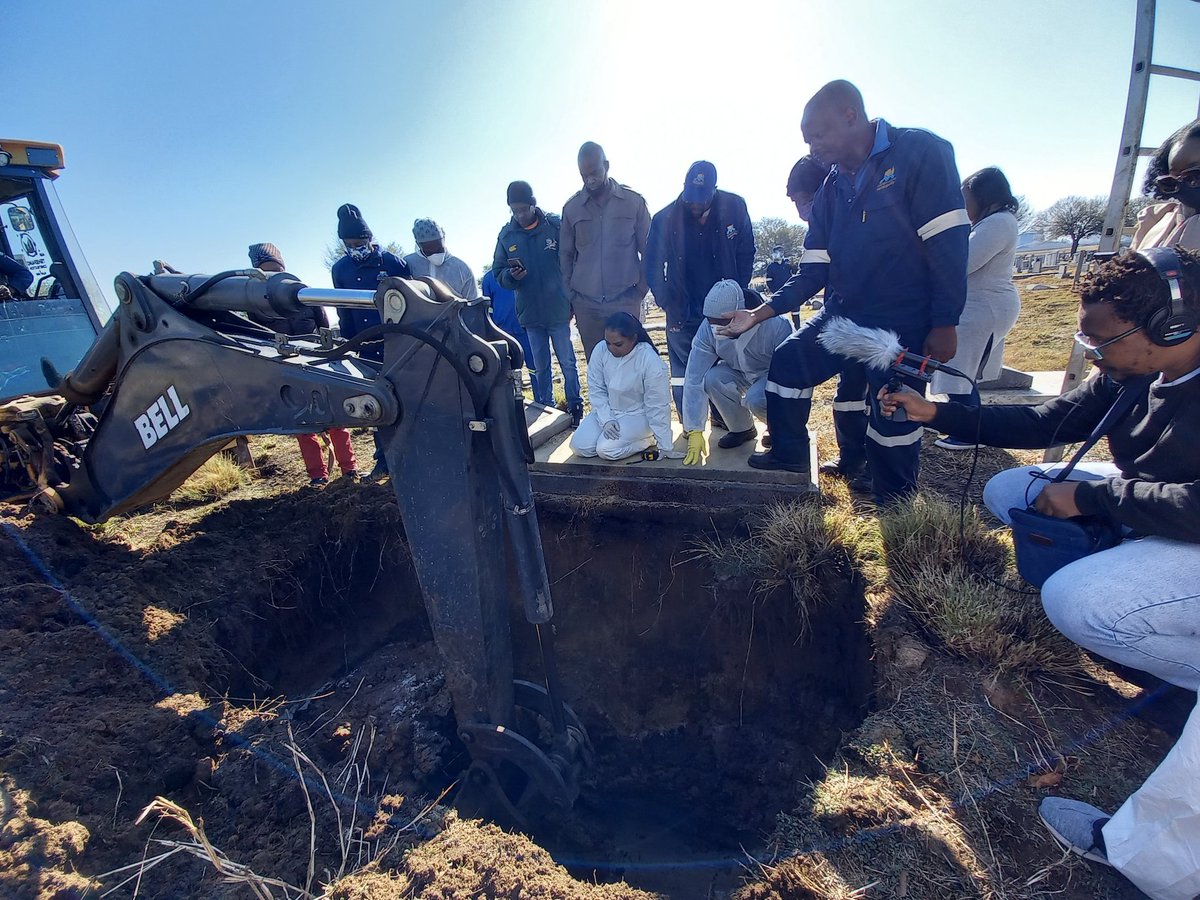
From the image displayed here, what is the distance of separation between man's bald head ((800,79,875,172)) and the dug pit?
216 centimetres

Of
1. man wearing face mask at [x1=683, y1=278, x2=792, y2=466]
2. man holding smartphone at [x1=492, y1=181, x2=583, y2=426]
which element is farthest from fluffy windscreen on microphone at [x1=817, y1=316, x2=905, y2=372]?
man holding smartphone at [x1=492, y1=181, x2=583, y2=426]

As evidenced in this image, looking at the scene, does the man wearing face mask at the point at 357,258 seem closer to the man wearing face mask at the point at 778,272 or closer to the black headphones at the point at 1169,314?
the man wearing face mask at the point at 778,272

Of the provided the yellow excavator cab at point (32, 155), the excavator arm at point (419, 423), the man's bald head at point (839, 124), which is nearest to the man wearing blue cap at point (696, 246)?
the man's bald head at point (839, 124)

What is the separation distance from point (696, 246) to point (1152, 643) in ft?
12.1

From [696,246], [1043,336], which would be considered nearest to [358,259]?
[696,246]

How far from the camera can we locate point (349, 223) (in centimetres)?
445

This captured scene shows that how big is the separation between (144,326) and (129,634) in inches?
56.9

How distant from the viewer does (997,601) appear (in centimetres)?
239

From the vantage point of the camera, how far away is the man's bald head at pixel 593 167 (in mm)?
4703

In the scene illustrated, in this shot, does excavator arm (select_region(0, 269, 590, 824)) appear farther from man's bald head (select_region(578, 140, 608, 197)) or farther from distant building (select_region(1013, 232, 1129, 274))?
distant building (select_region(1013, 232, 1129, 274))

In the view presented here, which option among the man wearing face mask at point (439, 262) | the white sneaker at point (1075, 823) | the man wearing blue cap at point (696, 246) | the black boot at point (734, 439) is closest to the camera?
the white sneaker at point (1075, 823)

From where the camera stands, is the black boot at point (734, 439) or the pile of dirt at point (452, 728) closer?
the pile of dirt at point (452, 728)

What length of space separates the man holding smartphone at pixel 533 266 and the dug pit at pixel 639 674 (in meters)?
1.89

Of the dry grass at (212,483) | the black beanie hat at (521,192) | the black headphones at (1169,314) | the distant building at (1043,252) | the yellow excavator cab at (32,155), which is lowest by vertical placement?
the distant building at (1043,252)
